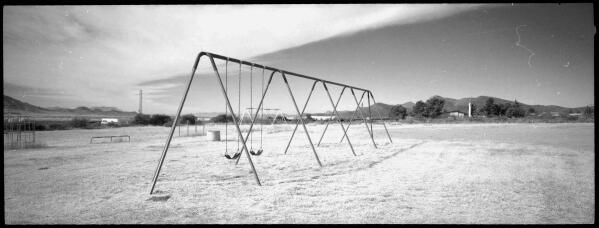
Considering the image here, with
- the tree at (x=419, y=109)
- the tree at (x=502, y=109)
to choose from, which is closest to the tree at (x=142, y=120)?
the tree at (x=419, y=109)

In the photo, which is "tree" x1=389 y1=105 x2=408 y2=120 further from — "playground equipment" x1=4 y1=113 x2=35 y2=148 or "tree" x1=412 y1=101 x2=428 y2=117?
"playground equipment" x1=4 y1=113 x2=35 y2=148

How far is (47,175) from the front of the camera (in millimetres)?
7156

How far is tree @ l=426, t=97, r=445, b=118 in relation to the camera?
84.2 meters

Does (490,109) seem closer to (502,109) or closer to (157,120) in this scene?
(502,109)

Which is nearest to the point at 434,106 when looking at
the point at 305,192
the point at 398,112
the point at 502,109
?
the point at 398,112

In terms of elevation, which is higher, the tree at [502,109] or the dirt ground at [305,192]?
the tree at [502,109]

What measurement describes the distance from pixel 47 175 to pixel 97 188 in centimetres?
232

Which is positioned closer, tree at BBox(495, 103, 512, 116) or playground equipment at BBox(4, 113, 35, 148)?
playground equipment at BBox(4, 113, 35, 148)

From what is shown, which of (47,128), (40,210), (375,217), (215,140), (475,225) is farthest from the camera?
(47,128)

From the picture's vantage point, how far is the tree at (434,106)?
276 feet

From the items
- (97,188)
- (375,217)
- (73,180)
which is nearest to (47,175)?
(73,180)

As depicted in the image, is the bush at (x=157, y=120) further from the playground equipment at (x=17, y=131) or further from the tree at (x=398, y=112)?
the tree at (x=398, y=112)

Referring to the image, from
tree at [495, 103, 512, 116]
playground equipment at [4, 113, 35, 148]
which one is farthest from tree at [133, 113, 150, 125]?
tree at [495, 103, 512, 116]

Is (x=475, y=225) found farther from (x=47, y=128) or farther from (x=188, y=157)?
(x=47, y=128)
